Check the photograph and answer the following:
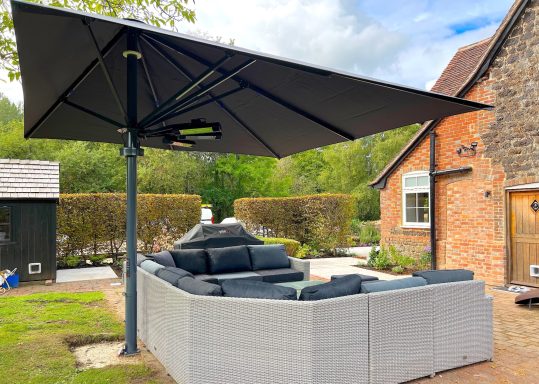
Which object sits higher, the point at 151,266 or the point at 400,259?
the point at 151,266

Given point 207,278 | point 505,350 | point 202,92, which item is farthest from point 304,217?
point 202,92

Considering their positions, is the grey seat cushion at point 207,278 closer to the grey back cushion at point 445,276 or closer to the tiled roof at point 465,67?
the grey back cushion at point 445,276

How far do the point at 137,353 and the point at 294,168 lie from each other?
91.8 feet

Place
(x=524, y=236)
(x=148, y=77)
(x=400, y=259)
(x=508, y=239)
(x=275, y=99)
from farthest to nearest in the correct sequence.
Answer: (x=400, y=259) < (x=508, y=239) < (x=524, y=236) < (x=275, y=99) < (x=148, y=77)

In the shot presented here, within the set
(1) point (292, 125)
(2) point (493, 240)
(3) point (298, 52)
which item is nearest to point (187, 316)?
(1) point (292, 125)

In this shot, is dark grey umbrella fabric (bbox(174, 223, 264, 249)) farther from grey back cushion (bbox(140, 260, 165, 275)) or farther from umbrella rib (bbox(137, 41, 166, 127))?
umbrella rib (bbox(137, 41, 166, 127))

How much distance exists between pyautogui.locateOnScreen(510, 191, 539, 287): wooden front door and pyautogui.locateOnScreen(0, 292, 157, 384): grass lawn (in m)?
7.69

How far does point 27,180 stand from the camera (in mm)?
9148

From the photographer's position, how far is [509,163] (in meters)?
8.57

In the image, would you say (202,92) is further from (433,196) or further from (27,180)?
(433,196)

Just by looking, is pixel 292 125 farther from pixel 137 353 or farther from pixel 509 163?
pixel 509 163

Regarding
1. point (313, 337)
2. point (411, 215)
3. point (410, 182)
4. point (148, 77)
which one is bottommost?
point (313, 337)

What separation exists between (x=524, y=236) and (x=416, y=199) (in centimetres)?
298

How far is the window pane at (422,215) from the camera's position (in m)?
10.7
